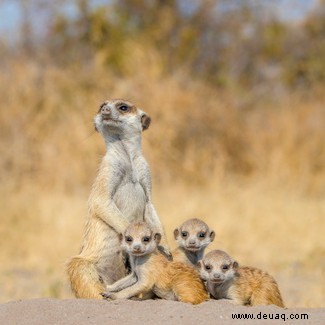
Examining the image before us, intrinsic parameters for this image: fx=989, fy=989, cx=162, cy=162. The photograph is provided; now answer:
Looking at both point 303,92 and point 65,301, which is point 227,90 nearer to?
point 303,92

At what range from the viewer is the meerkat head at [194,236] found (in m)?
7.28

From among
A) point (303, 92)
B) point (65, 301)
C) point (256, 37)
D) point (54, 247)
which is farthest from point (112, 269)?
point (256, 37)

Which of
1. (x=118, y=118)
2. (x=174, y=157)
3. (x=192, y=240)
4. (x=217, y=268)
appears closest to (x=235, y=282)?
(x=217, y=268)

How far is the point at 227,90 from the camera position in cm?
2114

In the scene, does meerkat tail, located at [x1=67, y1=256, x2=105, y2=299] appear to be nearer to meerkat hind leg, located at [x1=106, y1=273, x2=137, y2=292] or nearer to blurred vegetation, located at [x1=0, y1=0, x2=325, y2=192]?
meerkat hind leg, located at [x1=106, y1=273, x2=137, y2=292]

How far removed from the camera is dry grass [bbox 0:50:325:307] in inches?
578

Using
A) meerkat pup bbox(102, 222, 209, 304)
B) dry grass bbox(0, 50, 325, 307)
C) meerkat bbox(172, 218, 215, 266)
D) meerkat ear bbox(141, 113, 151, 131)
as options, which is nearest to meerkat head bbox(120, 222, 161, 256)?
meerkat pup bbox(102, 222, 209, 304)

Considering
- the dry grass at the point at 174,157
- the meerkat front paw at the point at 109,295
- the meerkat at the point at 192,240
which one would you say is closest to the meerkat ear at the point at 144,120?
the meerkat at the point at 192,240

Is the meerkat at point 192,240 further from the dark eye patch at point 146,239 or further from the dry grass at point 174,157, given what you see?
the dry grass at point 174,157

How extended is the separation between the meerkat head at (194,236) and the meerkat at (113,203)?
18 centimetres

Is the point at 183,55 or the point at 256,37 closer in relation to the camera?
the point at 183,55

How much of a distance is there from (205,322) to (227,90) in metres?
15.4

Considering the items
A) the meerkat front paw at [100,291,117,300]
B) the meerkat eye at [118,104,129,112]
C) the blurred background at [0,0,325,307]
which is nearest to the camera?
the meerkat front paw at [100,291,117,300]

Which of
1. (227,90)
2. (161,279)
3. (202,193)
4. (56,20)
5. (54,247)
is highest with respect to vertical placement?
(56,20)
